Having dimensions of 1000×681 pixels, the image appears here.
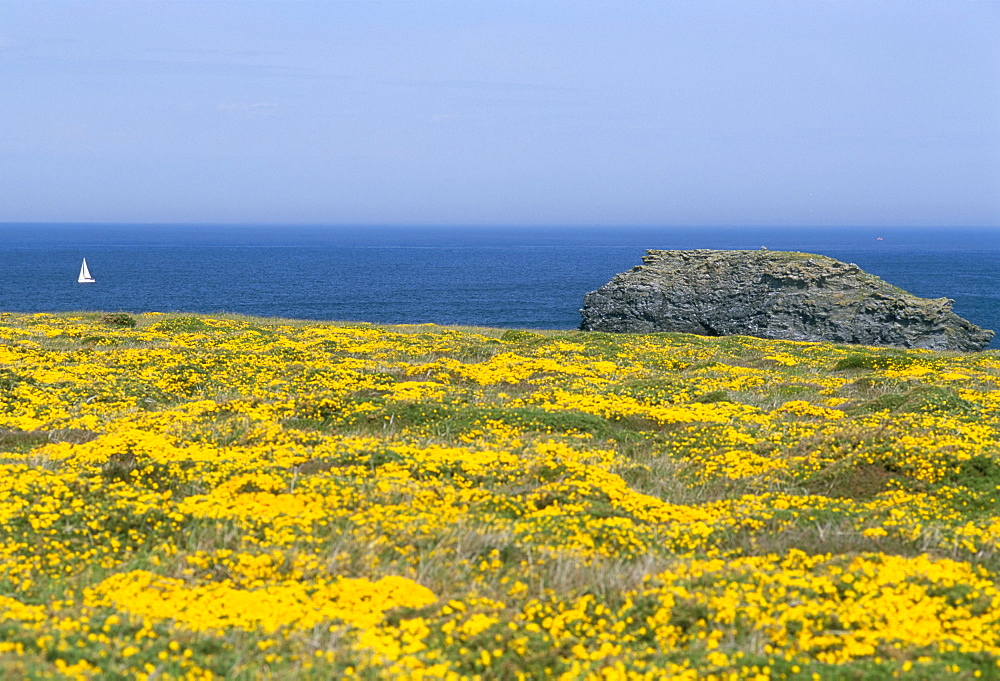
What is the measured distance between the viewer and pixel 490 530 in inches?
421

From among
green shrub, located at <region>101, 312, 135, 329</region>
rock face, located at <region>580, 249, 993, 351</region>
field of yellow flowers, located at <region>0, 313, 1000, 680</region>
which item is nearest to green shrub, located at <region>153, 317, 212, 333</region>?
green shrub, located at <region>101, 312, 135, 329</region>

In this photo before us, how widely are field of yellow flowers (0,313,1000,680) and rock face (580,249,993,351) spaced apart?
176 feet

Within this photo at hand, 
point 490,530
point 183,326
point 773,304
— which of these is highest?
point 183,326

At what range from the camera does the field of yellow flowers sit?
7.56 meters

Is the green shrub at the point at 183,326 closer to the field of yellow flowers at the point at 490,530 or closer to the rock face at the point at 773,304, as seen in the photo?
the field of yellow flowers at the point at 490,530

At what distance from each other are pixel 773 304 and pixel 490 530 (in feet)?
232

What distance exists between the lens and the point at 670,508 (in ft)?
39.2

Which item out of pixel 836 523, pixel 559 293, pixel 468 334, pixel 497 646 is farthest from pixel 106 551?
pixel 559 293

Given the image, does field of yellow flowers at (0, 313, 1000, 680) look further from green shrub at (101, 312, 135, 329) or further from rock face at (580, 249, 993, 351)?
rock face at (580, 249, 993, 351)

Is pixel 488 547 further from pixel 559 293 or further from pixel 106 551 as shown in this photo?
pixel 559 293

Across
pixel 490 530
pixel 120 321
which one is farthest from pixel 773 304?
pixel 490 530

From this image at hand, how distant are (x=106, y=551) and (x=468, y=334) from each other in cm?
2711

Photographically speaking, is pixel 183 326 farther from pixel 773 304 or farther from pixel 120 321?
pixel 773 304

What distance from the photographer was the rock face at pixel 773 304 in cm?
6969
